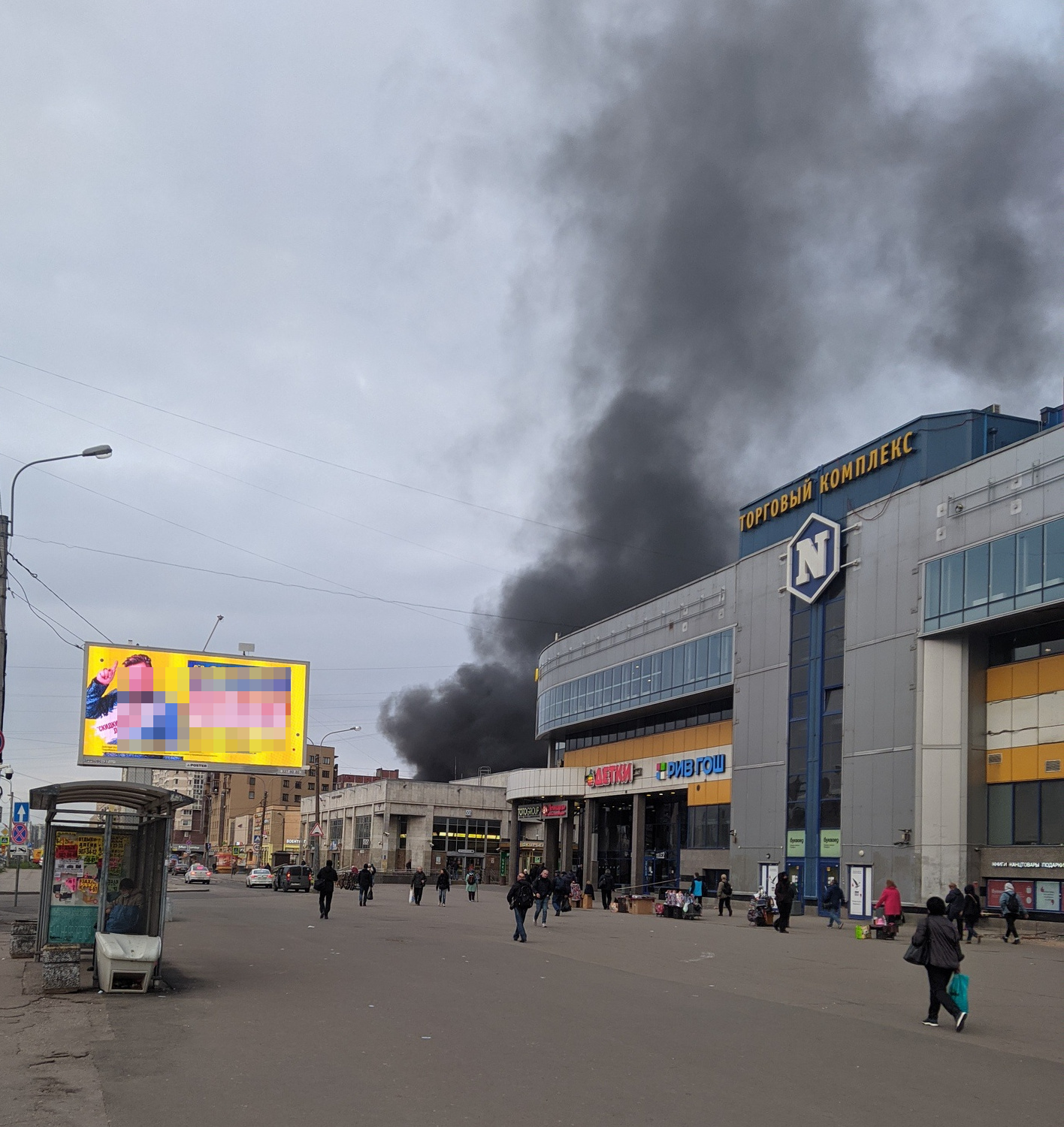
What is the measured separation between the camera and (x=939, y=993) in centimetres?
1277

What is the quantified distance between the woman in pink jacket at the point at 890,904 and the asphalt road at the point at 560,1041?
8.15 m

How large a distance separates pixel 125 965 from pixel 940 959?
361 inches

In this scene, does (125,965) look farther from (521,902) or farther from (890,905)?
(890,905)

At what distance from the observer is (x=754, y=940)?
2695 centimetres

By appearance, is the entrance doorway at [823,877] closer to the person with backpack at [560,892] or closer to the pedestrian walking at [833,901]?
the pedestrian walking at [833,901]

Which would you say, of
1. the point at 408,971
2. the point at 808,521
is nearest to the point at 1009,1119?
the point at 408,971

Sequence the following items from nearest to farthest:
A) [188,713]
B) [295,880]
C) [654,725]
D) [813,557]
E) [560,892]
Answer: [188,713] < [560,892] < [813,557] < [295,880] < [654,725]

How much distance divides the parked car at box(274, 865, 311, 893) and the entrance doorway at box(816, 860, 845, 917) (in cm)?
2725

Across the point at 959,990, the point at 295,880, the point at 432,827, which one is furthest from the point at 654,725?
the point at 959,990

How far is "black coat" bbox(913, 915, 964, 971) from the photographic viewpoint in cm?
1265

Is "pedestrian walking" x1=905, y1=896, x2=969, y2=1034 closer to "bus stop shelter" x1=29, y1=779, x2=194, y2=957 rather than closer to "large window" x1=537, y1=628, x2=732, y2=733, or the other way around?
"bus stop shelter" x1=29, y1=779, x2=194, y2=957

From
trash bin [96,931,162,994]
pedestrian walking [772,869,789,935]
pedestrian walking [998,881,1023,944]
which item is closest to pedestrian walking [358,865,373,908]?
pedestrian walking [772,869,789,935]

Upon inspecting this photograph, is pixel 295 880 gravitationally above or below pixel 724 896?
below

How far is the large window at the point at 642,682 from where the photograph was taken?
2046 inches
